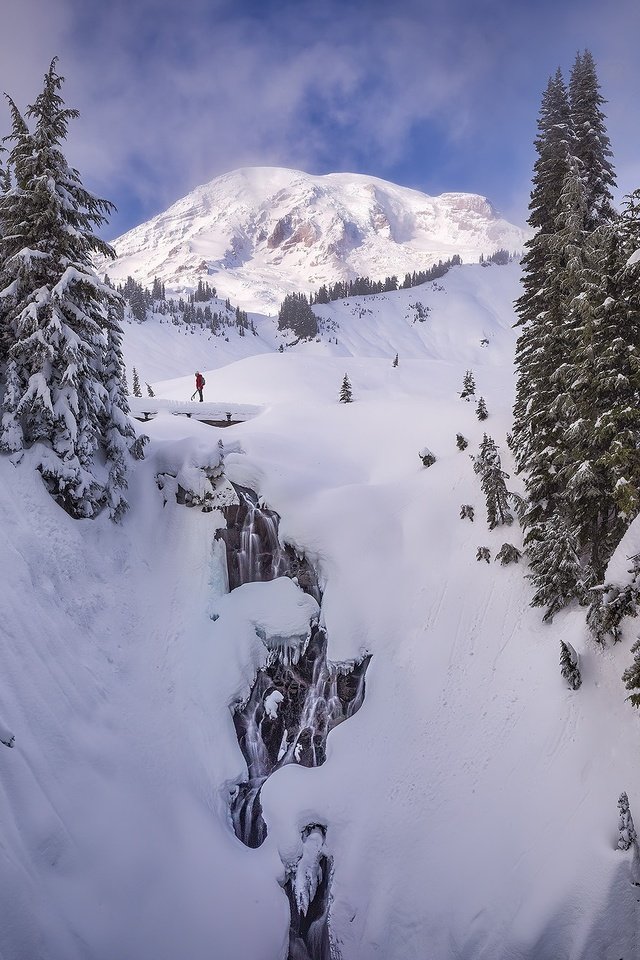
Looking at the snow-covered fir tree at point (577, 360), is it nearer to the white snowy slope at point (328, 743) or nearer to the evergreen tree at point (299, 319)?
the white snowy slope at point (328, 743)

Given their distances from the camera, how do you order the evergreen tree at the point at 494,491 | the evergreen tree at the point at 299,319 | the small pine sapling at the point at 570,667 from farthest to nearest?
the evergreen tree at the point at 299,319 → the evergreen tree at the point at 494,491 → the small pine sapling at the point at 570,667

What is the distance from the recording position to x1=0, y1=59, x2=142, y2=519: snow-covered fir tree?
49.0ft

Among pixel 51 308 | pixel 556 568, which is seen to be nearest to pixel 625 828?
pixel 556 568

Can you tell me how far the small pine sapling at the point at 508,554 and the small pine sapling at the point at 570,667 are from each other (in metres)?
4.10

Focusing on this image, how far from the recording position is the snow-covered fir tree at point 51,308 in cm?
1493

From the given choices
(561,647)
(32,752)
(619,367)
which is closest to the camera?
(32,752)

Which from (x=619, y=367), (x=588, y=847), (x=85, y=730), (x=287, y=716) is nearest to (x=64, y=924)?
Answer: (x=85, y=730)

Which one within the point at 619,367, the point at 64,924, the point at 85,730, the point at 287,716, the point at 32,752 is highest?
the point at 619,367

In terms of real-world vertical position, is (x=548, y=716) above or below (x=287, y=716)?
above

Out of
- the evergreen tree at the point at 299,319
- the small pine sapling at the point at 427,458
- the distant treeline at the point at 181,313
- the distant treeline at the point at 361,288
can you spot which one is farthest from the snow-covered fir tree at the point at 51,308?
the distant treeline at the point at 361,288

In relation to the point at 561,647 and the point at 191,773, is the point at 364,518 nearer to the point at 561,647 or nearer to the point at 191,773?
the point at 561,647

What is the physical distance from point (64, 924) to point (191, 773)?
464 cm

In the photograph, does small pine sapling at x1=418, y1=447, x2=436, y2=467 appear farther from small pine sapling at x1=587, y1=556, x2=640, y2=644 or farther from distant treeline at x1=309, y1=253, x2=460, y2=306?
distant treeline at x1=309, y1=253, x2=460, y2=306

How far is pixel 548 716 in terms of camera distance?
12.2m
